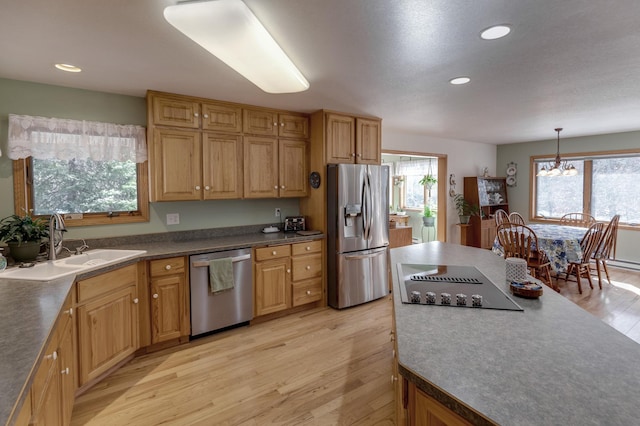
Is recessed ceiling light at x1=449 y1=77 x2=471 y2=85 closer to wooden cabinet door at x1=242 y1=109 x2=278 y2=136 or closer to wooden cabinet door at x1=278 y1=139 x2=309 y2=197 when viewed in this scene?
wooden cabinet door at x1=278 y1=139 x2=309 y2=197

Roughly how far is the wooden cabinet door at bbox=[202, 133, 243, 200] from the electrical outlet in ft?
1.28

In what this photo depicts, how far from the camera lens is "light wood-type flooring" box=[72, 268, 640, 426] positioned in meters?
1.95

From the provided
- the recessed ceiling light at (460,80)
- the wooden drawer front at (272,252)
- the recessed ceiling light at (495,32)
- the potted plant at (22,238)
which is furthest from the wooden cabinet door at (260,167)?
the recessed ceiling light at (495,32)

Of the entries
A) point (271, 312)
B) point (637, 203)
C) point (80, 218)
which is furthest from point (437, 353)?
point (637, 203)

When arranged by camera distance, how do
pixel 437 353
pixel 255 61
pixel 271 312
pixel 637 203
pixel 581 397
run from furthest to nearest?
pixel 637 203 < pixel 271 312 < pixel 255 61 < pixel 437 353 < pixel 581 397

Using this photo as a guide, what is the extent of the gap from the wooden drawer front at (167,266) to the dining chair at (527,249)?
385 cm

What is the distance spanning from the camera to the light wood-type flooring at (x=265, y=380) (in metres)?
1.95

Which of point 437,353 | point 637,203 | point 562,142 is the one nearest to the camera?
point 437,353

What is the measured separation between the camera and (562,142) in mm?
5895

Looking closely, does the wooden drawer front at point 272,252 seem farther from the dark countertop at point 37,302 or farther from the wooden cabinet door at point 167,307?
the wooden cabinet door at point 167,307

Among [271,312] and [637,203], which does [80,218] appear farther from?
[637,203]

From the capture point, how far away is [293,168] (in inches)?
145

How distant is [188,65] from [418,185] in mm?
6150

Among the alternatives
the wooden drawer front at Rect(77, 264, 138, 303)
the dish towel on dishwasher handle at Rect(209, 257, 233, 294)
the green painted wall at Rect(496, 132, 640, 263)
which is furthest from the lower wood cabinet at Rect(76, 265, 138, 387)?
the green painted wall at Rect(496, 132, 640, 263)
